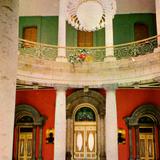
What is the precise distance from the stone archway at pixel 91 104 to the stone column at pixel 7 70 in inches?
506

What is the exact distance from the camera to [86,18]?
13438 mm

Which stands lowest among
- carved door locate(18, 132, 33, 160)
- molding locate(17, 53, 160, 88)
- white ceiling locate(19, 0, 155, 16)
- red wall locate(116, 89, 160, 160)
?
carved door locate(18, 132, 33, 160)

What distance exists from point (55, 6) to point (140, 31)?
4.62 m

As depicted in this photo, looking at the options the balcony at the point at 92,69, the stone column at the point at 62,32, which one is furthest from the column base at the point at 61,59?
the balcony at the point at 92,69

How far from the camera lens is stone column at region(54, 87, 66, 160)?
12719 millimetres

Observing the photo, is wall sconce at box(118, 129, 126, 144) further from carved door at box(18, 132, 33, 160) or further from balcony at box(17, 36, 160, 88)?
carved door at box(18, 132, 33, 160)

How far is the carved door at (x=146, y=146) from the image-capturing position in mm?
14852

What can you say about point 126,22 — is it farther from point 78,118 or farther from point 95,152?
point 95,152

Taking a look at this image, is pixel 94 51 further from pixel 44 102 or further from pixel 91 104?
pixel 44 102

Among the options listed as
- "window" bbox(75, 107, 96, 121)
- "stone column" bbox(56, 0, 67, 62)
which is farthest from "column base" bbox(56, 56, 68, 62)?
"window" bbox(75, 107, 96, 121)

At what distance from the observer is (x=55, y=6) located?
16.0m

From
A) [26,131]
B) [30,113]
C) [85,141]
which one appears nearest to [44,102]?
[30,113]

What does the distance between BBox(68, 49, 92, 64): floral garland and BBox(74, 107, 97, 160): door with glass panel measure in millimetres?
2974

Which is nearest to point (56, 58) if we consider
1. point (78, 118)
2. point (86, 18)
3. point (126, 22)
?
point (86, 18)
